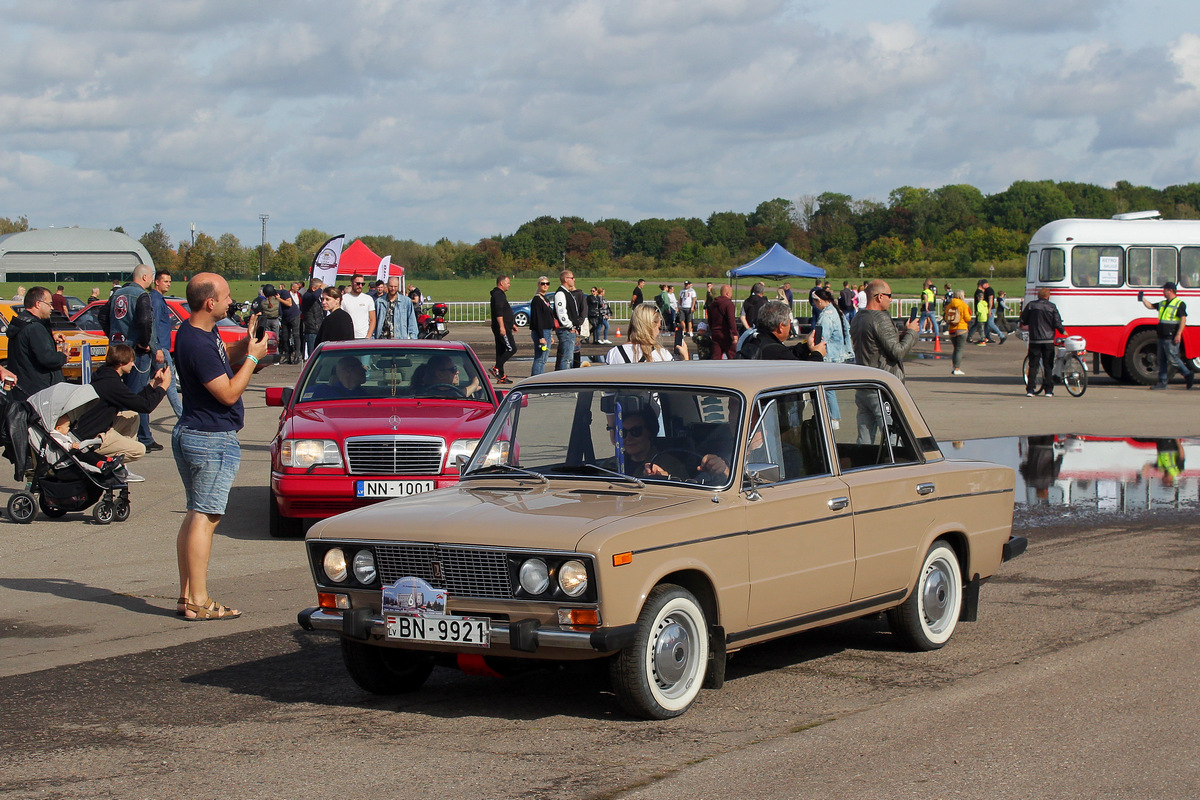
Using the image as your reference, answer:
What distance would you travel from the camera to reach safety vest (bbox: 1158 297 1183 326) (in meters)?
23.4

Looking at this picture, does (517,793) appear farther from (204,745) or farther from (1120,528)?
(1120,528)

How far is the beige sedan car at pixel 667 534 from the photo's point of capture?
5.15 meters

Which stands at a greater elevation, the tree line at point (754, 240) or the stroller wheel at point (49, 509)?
the tree line at point (754, 240)

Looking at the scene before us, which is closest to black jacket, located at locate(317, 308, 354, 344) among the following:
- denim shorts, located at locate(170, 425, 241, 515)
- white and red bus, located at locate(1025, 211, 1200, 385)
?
denim shorts, located at locate(170, 425, 241, 515)

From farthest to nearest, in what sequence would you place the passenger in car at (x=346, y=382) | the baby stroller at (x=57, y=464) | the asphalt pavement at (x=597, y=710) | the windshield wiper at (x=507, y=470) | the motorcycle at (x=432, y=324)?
1. the motorcycle at (x=432, y=324)
2. the passenger in car at (x=346, y=382)
3. the baby stroller at (x=57, y=464)
4. the windshield wiper at (x=507, y=470)
5. the asphalt pavement at (x=597, y=710)

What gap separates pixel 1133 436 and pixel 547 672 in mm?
13149

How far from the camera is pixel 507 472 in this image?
6.16 meters

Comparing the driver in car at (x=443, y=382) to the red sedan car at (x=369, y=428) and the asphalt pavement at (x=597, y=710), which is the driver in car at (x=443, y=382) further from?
the asphalt pavement at (x=597, y=710)

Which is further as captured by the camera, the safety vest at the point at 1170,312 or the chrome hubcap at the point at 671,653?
the safety vest at the point at 1170,312

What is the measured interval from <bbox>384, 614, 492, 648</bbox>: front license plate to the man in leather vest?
9.38 meters

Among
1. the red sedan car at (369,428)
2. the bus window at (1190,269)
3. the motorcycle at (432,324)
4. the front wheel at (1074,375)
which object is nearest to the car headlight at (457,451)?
the red sedan car at (369,428)

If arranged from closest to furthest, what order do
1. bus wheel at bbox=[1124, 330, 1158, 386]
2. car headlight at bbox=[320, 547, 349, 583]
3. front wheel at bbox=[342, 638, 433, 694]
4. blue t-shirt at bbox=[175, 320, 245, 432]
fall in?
car headlight at bbox=[320, 547, 349, 583]
front wheel at bbox=[342, 638, 433, 694]
blue t-shirt at bbox=[175, 320, 245, 432]
bus wheel at bbox=[1124, 330, 1158, 386]

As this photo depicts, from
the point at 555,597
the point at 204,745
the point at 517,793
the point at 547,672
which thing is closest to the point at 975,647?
the point at 547,672

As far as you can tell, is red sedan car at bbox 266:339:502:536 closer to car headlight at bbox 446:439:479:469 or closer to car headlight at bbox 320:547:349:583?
car headlight at bbox 446:439:479:469
